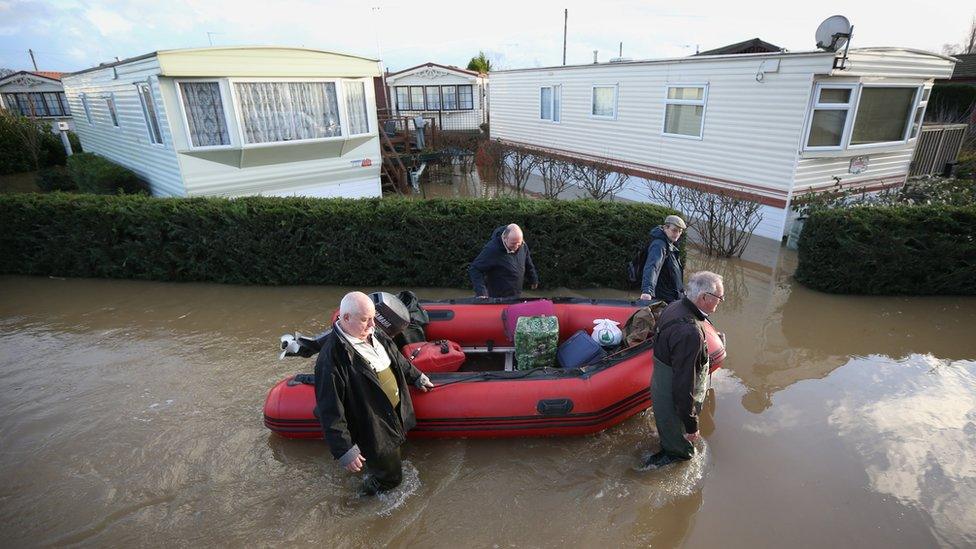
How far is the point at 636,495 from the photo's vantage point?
377 centimetres

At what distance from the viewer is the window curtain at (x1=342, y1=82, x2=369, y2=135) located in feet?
35.9

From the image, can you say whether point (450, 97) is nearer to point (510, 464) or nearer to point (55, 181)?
point (55, 181)

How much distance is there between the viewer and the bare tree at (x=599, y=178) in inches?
479

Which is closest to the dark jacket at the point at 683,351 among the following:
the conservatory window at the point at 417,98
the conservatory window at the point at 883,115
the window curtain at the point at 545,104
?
the conservatory window at the point at 883,115

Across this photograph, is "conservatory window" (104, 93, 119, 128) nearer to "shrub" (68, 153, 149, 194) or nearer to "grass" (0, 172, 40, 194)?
"shrub" (68, 153, 149, 194)

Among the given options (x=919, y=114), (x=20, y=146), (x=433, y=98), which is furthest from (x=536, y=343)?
(x=433, y=98)

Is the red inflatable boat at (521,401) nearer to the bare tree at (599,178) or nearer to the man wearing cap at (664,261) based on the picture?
the man wearing cap at (664,261)

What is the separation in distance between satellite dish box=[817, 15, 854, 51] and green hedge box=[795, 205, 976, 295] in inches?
120

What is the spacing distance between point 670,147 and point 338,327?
1034 cm

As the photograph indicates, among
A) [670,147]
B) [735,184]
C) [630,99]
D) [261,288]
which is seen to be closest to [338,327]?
[261,288]

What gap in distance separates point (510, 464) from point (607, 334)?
1442 mm

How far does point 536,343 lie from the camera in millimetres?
4684

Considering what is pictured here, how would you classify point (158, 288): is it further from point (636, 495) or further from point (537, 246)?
point (636, 495)

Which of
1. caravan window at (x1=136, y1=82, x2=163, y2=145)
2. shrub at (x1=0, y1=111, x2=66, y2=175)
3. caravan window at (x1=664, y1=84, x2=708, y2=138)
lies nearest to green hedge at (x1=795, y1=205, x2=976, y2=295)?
caravan window at (x1=664, y1=84, x2=708, y2=138)
